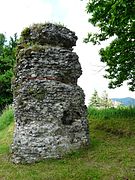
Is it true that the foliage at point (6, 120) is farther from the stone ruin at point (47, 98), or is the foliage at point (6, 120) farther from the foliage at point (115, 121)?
the stone ruin at point (47, 98)

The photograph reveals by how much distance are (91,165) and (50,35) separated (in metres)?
5.52

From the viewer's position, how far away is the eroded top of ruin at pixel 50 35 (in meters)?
15.9

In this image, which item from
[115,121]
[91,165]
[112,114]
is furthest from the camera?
[112,114]

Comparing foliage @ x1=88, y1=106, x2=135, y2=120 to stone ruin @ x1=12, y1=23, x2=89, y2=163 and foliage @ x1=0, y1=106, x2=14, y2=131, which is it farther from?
foliage @ x1=0, y1=106, x2=14, y2=131

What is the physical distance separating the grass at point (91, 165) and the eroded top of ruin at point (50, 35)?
426cm

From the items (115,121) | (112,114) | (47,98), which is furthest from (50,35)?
(112,114)

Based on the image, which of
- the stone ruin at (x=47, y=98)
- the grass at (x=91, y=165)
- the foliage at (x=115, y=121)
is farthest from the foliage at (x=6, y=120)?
the stone ruin at (x=47, y=98)

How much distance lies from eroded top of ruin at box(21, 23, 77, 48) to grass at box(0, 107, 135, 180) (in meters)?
4.26

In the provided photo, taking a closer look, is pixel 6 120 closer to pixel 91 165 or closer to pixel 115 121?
pixel 115 121

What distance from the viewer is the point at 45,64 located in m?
15.4

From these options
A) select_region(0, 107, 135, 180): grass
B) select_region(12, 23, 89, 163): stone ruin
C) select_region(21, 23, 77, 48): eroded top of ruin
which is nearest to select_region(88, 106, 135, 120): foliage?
select_region(0, 107, 135, 180): grass

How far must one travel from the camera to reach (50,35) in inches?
627

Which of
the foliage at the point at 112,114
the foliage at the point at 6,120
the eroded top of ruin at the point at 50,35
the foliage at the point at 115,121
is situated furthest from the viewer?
the foliage at the point at 6,120

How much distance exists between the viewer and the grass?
1240cm
